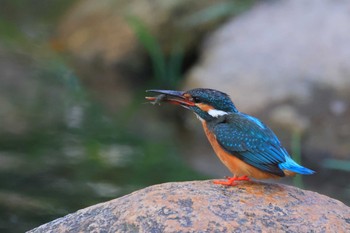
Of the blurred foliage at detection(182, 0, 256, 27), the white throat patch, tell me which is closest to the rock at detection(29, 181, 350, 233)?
the white throat patch

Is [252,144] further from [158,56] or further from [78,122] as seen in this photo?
[158,56]

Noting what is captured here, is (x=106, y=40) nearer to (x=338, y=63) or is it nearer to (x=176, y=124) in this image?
(x=176, y=124)

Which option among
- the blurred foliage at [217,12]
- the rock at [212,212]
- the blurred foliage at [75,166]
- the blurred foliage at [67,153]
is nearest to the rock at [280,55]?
the blurred foliage at [217,12]

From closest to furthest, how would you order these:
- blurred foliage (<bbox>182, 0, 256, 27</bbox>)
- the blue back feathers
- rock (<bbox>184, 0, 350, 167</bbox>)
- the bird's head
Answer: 1. the blue back feathers
2. the bird's head
3. rock (<bbox>184, 0, 350, 167</bbox>)
4. blurred foliage (<bbox>182, 0, 256, 27</bbox>)

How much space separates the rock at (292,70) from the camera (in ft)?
32.3

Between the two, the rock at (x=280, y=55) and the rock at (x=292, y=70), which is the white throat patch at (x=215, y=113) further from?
the rock at (x=280, y=55)

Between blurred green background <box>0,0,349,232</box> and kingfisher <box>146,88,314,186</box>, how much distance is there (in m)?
2.77

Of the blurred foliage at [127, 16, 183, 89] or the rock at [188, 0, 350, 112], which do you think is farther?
the blurred foliage at [127, 16, 183, 89]

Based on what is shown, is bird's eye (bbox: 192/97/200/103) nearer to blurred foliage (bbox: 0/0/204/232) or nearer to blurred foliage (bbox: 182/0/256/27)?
blurred foliage (bbox: 0/0/204/232)

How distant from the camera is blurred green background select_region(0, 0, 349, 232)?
8016 mm

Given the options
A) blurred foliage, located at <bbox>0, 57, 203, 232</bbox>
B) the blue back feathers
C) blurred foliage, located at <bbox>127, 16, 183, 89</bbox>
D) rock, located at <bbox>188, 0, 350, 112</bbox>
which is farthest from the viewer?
blurred foliage, located at <bbox>127, 16, 183, 89</bbox>

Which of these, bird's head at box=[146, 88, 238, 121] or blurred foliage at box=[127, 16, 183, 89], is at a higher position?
blurred foliage at box=[127, 16, 183, 89]

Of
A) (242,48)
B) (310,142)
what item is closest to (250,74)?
(242,48)

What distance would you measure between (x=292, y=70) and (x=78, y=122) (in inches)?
105
